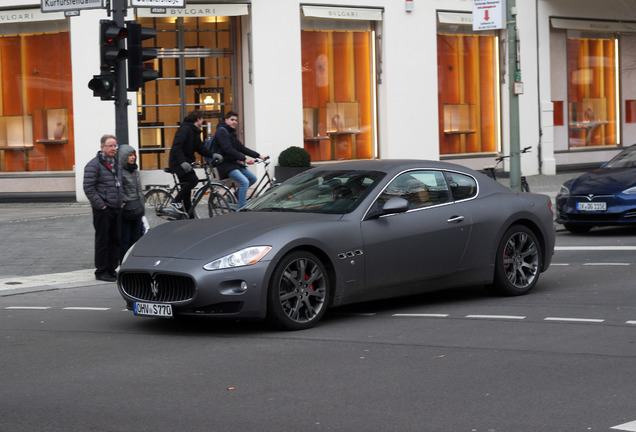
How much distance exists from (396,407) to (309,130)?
64.3 ft

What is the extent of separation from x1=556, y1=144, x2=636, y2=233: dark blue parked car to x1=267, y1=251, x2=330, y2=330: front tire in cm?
795

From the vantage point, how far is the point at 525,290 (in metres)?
10.9

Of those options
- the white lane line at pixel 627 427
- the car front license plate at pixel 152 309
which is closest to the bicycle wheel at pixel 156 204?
the car front license plate at pixel 152 309

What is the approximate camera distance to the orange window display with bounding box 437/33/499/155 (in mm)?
27812

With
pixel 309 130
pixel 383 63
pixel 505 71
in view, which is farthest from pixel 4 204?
pixel 505 71

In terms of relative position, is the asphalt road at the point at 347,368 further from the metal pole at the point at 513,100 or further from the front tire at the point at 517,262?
the metal pole at the point at 513,100

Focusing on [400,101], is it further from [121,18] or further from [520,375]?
[520,375]

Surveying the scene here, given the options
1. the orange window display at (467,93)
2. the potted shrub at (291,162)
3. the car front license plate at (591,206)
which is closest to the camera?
the car front license plate at (591,206)

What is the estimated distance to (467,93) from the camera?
28328 mm

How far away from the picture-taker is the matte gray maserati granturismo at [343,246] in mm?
8867

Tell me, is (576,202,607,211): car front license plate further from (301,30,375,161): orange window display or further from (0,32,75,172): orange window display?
(0,32,75,172): orange window display

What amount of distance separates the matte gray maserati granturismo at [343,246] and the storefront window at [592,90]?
20121 millimetres

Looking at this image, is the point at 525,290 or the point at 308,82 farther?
the point at 308,82

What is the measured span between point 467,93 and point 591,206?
12441 mm
